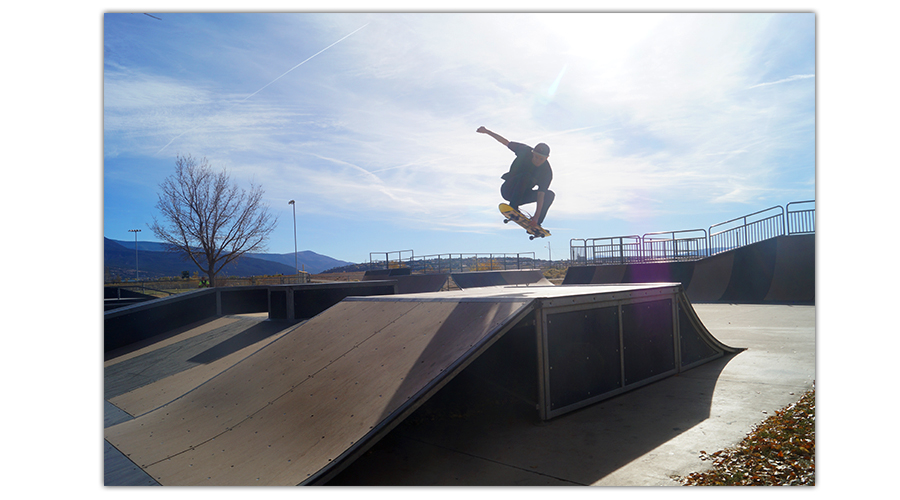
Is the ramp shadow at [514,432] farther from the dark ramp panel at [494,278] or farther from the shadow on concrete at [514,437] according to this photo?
the dark ramp panel at [494,278]

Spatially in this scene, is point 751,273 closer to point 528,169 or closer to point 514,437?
point 528,169

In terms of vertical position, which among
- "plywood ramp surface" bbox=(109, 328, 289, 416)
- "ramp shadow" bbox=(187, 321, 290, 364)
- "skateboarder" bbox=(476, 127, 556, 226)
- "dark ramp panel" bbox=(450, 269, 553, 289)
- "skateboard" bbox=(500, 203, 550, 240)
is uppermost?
"skateboarder" bbox=(476, 127, 556, 226)

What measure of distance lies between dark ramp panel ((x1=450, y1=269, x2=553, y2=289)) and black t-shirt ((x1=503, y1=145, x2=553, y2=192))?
13.8m

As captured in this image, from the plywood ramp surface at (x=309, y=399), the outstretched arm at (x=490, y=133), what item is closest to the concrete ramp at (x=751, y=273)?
the outstretched arm at (x=490, y=133)

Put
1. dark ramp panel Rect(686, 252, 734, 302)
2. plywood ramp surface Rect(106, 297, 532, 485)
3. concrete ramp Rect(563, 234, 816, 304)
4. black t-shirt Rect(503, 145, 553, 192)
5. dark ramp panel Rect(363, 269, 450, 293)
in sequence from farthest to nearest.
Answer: dark ramp panel Rect(363, 269, 450, 293), dark ramp panel Rect(686, 252, 734, 302), concrete ramp Rect(563, 234, 816, 304), black t-shirt Rect(503, 145, 553, 192), plywood ramp surface Rect(106, 297, 532, 485)

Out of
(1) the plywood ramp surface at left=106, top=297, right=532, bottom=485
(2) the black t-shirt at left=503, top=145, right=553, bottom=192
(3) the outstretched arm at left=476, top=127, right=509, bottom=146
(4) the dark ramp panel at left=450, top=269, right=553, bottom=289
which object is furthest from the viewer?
(4) the dark ramp panel at left=450, top=269, right=553, bottom=289

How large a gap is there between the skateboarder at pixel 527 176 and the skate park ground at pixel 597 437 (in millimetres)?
3840

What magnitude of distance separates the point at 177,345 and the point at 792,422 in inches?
399

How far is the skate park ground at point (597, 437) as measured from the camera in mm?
3377

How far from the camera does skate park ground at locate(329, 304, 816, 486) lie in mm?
3377

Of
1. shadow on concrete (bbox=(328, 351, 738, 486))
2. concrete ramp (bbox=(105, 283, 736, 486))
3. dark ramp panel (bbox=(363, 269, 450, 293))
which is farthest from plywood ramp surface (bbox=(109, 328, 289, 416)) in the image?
dark ramp panel (bbox=(363, 269, 450, 293))

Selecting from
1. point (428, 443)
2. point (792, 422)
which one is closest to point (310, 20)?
point (428, 443)

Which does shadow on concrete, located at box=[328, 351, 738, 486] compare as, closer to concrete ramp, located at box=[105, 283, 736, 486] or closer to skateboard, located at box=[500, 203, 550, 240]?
concrete ramp, located at box=[105, 283, 736, 486]

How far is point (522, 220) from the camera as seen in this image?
895 cm
